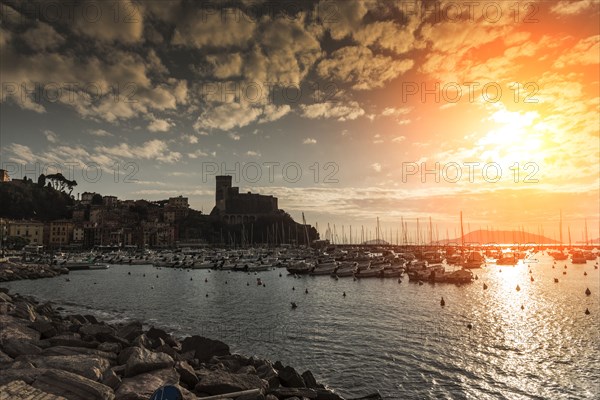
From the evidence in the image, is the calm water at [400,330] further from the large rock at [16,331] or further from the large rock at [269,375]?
the large rock at [16,331]

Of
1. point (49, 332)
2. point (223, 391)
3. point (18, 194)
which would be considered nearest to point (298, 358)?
point (223, 391)

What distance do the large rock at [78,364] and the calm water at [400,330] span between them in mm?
10544

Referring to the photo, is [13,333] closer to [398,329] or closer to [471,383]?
[471,383]

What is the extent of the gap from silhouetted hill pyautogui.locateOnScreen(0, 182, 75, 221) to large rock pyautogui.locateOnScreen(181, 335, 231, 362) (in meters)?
182

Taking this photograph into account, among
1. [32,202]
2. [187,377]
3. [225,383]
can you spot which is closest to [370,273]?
[187,377]

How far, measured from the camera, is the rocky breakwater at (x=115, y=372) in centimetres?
972

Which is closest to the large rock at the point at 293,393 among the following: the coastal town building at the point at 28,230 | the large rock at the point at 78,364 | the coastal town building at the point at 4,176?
the large rock at the point at 78,364

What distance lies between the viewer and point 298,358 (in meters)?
21.5

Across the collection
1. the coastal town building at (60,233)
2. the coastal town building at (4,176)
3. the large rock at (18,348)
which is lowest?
the large rock at (18,348)

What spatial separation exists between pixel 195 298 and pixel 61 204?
172 m

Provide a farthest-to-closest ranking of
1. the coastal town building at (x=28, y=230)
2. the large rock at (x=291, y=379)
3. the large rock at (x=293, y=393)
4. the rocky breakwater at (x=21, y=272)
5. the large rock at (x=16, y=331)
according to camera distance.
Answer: the coastal town building at (x=28, y=230) < the rocky breakwater at (x=21, y=272) < the large rock at (x=16, y=331) < the large rock at (x=291, y=379) < the large rock at (x=293, y=393)

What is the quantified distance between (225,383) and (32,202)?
198m

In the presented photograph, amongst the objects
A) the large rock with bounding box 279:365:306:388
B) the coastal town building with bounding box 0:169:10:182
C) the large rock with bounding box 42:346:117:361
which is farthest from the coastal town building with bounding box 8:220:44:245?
the large rock with bounding box 279:365:306:388

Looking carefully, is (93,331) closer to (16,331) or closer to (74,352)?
(16,331)
